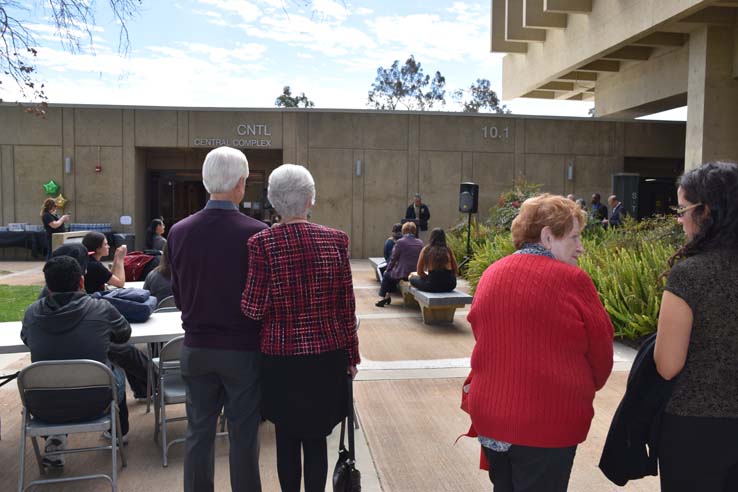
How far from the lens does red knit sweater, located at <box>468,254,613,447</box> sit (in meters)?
2.17

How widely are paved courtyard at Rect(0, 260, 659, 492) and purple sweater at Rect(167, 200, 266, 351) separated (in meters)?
1.27

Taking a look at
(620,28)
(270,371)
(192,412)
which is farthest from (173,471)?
(620,28)

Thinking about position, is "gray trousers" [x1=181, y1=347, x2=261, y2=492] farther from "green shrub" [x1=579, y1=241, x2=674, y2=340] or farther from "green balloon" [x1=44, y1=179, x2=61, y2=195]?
"green balloon" [x1=44, y1=179, x2=61, y2=195]

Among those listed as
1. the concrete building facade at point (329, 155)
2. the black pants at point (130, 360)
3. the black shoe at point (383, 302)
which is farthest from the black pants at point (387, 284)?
the concrete building facade at point (329, 155)

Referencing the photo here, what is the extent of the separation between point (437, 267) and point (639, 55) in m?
12.1

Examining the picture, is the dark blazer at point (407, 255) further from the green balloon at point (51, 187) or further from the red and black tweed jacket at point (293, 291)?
the green balloon at point (51, 187)

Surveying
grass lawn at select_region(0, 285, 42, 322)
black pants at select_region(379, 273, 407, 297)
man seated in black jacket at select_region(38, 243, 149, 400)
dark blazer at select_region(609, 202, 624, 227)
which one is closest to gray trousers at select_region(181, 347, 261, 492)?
man seated in black jacket at select_region(38, 243, 149, 400)

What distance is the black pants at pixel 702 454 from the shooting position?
209 centimetres

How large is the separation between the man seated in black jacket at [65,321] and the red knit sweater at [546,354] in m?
2.53

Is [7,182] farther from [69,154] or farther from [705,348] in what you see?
[705,348]

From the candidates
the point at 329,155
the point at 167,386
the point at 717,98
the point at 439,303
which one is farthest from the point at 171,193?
the point at 167,386

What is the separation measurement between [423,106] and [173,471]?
2142 inches

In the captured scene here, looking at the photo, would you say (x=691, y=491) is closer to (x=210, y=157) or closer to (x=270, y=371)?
(x=270, y=371)

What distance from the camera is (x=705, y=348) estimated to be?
2086 millimetres
